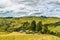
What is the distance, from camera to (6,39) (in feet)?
234

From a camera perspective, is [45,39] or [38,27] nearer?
[45,39]

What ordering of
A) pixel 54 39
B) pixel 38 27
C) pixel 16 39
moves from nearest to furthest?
pixel 16 39 → pixel 54 39 → pixel 38 27

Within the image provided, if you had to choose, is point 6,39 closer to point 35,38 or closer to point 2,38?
point 2,38

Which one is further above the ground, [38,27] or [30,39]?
[30,39]

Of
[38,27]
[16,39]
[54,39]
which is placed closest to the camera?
[16,39]

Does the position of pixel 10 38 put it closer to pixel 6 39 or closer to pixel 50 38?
pixel 6 39

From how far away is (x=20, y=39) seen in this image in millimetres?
Answer: 71438

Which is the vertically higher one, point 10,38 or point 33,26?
point 10,38

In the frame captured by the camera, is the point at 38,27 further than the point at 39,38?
Yes

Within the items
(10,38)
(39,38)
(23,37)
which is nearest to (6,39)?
(10,38)

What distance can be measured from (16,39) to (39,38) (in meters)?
9.94

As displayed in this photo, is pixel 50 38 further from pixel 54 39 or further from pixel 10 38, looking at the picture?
Result: pixel 10 38

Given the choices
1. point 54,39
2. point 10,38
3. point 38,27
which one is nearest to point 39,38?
point 54,39

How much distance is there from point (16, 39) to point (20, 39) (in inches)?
65.7
